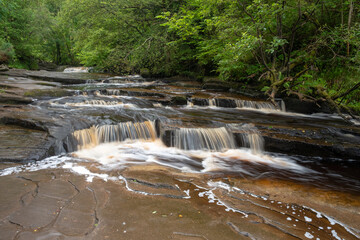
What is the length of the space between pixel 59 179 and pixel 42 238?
1.62 meters

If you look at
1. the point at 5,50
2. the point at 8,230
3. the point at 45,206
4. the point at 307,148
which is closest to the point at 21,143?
the point at 45,206

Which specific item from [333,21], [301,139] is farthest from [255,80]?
[301,139]

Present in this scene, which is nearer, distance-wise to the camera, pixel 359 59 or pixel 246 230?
pixel 246 230

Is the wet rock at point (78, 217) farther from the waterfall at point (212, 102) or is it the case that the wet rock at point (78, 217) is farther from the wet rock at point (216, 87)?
the wet rock at point (216, 87)

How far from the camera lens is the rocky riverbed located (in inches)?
108

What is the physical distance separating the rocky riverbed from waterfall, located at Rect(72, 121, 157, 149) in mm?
31

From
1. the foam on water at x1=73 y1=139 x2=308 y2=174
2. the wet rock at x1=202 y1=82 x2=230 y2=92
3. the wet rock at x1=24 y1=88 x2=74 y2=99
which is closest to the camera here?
the foam on water at x1=73 y1=139 x2=308 y2=174

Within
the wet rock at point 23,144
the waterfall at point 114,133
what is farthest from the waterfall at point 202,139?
the wet rock at point 23,144

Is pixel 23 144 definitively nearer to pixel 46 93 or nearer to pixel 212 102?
pixel 46 93

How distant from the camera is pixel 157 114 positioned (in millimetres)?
8195

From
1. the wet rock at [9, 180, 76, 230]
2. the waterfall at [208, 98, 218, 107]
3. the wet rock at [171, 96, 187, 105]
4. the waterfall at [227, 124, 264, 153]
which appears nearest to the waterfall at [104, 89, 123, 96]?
the wet rock at [171, 96, 187, 105]

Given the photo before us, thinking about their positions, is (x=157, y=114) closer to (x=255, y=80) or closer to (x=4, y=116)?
(x=4, y=116)

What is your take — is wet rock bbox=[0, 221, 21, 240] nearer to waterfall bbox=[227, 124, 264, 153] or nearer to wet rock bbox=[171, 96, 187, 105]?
waterfall bbox=[227, 124, 264, 153]

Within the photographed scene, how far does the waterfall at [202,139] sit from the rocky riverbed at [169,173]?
3cm
